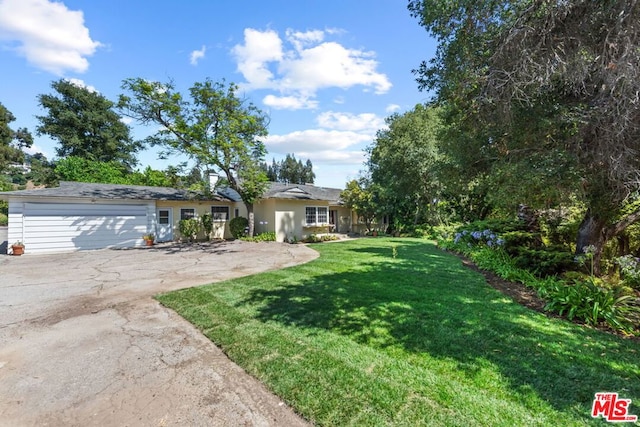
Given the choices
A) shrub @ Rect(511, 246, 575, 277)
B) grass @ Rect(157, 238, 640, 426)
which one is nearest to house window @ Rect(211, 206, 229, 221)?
grass @ Rect(157, 238, 640, 426)

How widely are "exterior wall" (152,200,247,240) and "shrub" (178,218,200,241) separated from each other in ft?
1.82

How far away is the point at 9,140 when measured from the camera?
90.9 feet

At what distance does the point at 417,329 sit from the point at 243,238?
12856 mm

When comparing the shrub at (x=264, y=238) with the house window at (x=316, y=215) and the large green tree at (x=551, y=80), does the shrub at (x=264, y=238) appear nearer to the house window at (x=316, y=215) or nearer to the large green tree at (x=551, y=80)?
the house window at (x=316, y=215)

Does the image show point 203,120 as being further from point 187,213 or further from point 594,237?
point 594,237

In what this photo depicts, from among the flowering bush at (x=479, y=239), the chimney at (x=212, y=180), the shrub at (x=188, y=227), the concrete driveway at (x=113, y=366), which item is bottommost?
the concrete driveway at (x=113, y=366)

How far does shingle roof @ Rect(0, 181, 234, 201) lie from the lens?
12198 millimetres

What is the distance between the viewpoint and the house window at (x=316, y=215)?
56.7 feet

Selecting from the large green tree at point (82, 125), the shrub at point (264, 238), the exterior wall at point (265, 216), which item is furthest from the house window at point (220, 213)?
the large green tree at point (82, 125)

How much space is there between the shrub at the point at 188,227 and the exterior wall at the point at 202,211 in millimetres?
555

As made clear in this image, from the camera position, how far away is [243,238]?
15.3 metres

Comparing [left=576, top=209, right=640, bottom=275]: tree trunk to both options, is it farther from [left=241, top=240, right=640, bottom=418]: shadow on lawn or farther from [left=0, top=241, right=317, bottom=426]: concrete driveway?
[left=0, top=241, right=317, bottom=426]: concrete driveway

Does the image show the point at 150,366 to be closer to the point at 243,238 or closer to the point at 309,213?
the point at 243,238

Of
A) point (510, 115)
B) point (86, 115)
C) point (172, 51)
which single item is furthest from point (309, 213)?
point (86, 115)
